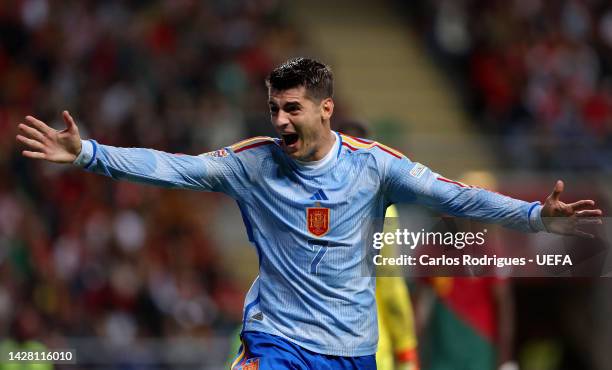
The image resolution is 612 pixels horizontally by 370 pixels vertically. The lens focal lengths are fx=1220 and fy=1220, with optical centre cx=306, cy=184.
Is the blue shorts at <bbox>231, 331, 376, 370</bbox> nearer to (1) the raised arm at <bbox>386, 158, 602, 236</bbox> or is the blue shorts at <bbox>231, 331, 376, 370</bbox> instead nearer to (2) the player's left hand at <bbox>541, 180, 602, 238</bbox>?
(1) the raised arm at <bbox>386, 158, 602, 236</bbox>

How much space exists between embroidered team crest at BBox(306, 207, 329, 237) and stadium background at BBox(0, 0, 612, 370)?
5390 millimetres

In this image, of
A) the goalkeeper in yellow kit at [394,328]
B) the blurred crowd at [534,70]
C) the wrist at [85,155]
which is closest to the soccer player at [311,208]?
the wrist at [85,155]

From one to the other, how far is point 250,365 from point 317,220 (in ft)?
2.46

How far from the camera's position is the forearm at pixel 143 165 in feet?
18.0

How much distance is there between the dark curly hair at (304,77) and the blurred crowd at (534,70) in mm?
9581

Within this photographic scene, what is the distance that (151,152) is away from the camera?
5684mm

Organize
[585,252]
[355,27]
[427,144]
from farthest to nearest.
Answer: [355,27] → [427,144] → [585,252]

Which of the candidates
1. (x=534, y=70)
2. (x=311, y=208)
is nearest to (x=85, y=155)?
(x=311, y=208)

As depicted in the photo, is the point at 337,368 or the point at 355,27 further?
the point at 355,27

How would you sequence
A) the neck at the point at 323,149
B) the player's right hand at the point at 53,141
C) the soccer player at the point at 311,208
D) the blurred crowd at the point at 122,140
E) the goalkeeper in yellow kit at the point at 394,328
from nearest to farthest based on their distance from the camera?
1. the player's right hand at the point at 53,141
2. the soccer player at the point at 311,208
3. the neck at the point at 323,149
4. the goalkeeper in yellow kit at the point at 394,328
5. the blurred crowd at the point at 122,140

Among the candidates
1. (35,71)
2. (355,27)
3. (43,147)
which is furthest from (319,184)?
(355,27)

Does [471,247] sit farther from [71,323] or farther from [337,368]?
[71,323]

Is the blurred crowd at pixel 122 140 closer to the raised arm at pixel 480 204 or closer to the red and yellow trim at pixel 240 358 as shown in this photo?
the red and yellow trim at pixel 240 358

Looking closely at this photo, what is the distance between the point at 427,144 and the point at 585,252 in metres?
8.93
